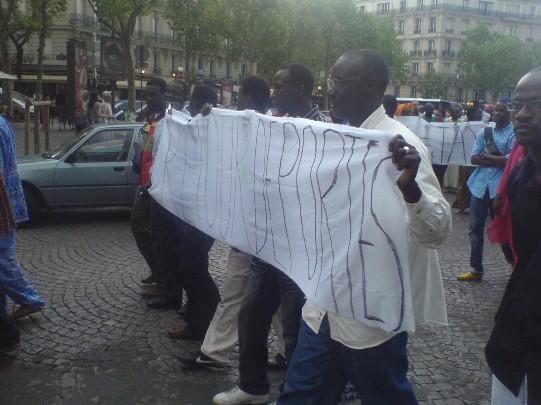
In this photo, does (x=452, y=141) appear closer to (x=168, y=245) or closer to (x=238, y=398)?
(x=168, y=245)

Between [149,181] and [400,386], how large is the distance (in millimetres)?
3506

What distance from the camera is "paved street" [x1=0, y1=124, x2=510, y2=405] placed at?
420 centimetres

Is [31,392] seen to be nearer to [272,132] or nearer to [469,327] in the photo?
[272,132]

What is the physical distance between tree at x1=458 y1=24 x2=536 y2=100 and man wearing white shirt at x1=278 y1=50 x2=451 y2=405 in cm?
7766

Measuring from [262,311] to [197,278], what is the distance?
1.06m

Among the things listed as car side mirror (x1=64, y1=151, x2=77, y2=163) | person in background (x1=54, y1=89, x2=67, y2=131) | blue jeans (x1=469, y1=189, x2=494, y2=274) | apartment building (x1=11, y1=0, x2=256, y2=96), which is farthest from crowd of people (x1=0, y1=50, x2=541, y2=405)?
apartment building (x1=11, y1=0, x2=256, y2=96)

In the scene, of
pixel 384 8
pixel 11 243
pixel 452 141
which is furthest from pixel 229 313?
pixel 384 8

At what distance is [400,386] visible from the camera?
2602 millimetres

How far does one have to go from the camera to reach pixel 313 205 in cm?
298

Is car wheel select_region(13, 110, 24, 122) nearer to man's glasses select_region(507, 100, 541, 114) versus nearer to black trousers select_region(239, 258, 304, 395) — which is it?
→ black trousers select_region(239, 258, 304, 395)

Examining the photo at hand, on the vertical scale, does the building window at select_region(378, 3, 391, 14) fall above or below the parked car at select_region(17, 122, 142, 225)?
above

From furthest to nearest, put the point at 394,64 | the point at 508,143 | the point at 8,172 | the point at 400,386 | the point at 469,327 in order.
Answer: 1. the point at 394,64
2. the point at 508,143
3. the point at 469,327
4. the point at 8,172
5. the point at 400,386

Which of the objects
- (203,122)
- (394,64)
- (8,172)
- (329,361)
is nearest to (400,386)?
(329,361)

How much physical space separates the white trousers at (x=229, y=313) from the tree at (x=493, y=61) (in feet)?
252
